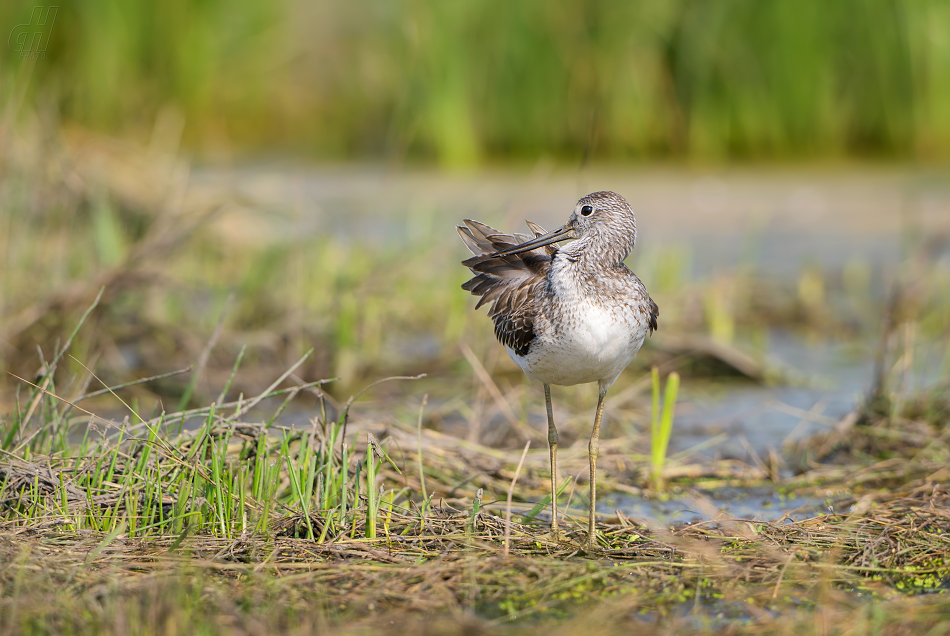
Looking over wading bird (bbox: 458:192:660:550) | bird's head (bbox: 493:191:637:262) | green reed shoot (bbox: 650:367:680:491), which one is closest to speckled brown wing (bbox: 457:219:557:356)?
wading bird (bbox: 458:192:660:550)

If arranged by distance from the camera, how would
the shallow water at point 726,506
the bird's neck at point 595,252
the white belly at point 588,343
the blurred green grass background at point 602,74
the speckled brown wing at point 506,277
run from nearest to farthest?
the white belly at point 588,343, the bird's neck at point 595,252, the speckled brown wing at point 506,277, the shallow water at point 726,506, the blurred green grass background at point 602,74

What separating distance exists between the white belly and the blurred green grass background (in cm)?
617

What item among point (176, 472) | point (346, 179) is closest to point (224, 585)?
point (176, 472)

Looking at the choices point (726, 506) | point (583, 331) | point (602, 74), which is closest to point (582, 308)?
point (583, 331)

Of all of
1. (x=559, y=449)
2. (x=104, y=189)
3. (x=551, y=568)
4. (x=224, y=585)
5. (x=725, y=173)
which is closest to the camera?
(x=224, y=585)

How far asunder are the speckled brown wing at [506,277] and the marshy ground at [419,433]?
408 mm

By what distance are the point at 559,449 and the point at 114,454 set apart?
6.78 feet

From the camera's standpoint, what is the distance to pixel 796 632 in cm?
272

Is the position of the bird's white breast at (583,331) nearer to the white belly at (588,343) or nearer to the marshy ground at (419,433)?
the white belly at (588,343)

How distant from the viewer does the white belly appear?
3.39 meters

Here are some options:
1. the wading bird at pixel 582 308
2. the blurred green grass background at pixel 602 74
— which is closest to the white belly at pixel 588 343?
the wading bird at pixel 582 308

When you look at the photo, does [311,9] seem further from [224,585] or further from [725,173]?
[224,585]

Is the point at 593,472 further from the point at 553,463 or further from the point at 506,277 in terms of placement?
the point at 506,277

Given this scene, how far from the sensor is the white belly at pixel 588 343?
339 cm
